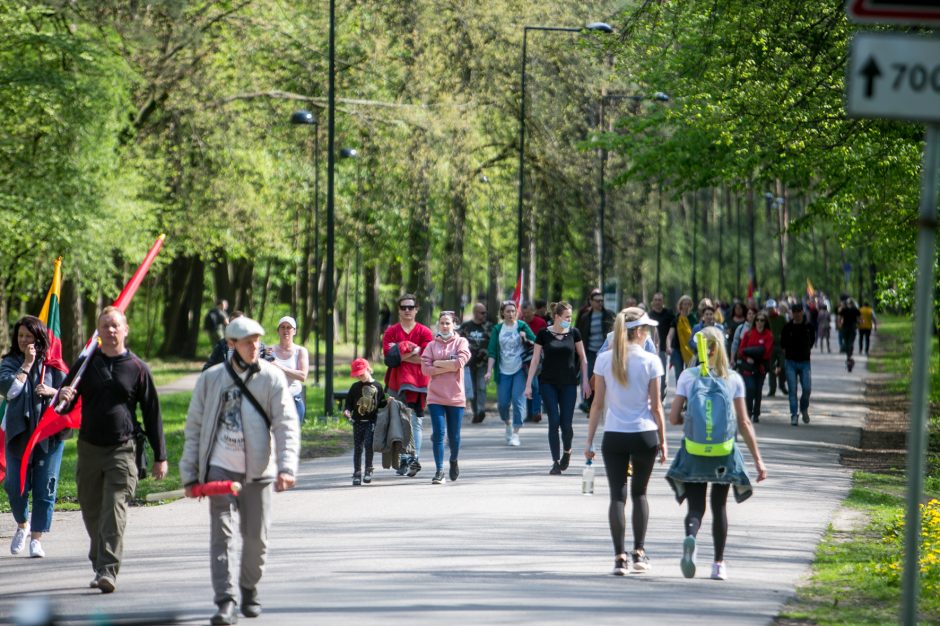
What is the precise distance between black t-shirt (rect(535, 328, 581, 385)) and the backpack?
244 inches

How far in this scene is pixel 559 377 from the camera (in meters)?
15.9

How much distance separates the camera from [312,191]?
132ft

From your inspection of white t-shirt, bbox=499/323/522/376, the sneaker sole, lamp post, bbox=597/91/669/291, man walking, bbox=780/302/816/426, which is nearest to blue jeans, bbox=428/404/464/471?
white t-shirt, bbox=499/323/522/376

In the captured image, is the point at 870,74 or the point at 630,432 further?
the point at 630,432

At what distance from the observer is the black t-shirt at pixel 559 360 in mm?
15852

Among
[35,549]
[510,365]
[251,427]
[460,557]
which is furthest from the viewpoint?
[510,365]

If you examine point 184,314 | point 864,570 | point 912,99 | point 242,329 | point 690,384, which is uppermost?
point 912,99

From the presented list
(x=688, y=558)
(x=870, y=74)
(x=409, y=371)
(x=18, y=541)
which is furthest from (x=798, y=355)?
(x=870, y=74)

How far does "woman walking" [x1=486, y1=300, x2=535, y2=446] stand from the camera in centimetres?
1902

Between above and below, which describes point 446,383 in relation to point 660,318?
below

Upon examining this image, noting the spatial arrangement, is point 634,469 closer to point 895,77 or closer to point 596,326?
point 895,77

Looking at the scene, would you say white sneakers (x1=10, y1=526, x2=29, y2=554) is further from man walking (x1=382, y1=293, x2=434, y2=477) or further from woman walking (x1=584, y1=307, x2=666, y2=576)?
man walking (x1=382, y1=293, x2=434, y2=477)

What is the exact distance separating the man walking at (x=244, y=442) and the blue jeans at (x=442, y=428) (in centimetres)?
695

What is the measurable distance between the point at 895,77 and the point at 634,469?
465 centimetres
